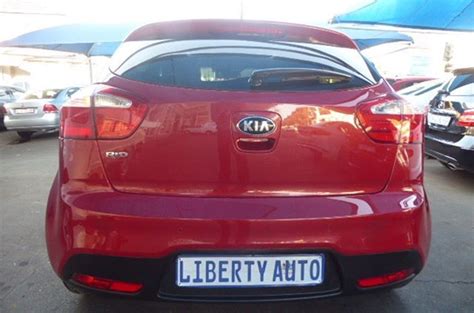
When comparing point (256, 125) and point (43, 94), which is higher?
point (256, 125)

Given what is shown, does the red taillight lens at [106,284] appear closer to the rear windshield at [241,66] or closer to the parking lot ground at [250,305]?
the parking lot ground at [250,305]

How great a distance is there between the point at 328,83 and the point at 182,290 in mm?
1033

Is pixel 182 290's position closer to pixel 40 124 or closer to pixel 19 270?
pixel 19 270

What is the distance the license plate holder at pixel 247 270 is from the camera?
5.37ft

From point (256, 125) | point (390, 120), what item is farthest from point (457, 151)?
point (256, 125)

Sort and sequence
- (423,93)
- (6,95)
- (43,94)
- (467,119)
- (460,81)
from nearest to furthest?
(467,119), (460,81), (423,93), (43,94), (6,95)

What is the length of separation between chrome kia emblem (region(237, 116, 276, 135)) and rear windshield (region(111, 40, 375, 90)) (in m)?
0.16

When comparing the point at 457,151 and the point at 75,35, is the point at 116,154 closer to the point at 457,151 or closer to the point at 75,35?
the point at 457,151

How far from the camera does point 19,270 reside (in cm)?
273

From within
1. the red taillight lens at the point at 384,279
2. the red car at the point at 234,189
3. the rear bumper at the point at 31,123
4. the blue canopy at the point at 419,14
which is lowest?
the rear bumper at the point at 31,123

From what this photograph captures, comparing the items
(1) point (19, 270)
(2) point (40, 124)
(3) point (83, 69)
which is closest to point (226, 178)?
(1) point (19, 270)

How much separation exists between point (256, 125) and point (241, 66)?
0.33 m

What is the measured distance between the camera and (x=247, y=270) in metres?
1.65

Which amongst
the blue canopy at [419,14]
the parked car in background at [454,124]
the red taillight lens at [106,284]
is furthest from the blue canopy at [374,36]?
the red taillight lens at [106,284]
